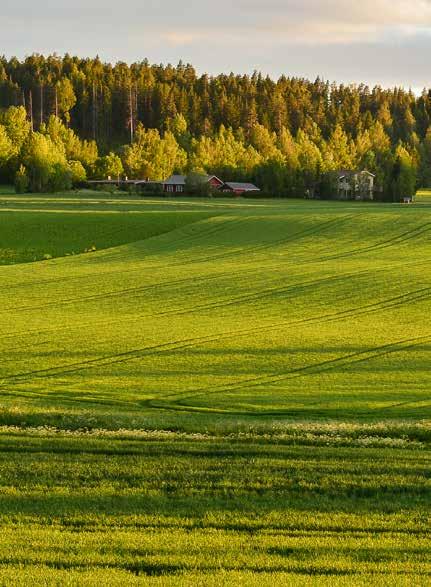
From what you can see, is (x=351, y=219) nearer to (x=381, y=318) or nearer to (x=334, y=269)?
(x=334, y=269)

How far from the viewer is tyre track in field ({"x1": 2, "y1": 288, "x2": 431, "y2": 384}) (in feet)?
113

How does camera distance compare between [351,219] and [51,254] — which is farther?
[351,219]

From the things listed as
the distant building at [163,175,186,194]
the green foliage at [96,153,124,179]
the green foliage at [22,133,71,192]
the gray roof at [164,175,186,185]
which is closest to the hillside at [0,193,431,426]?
the green foliage at [22,133,71,192]

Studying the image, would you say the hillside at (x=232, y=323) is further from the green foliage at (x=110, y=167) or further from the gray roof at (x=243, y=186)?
the green foliage at (x=110, y=167)

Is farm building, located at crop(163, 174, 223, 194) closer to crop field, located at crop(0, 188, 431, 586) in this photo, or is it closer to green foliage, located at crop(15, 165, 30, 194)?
green foliage, located at crop(15, 165, 30, 194)

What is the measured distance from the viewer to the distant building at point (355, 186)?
151m

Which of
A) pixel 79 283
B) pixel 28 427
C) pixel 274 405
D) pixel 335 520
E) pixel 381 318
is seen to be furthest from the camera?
pixel 79 283

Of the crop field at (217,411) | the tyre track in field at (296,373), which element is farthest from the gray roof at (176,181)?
the tyre track in field at (296,373)

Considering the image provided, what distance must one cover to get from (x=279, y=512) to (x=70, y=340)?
2725cm

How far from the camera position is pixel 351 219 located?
280ft

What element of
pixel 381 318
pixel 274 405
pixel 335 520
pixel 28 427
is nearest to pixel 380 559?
pixel 335 520

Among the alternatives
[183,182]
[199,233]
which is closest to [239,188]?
[183,182]

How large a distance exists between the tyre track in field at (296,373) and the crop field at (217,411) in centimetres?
15

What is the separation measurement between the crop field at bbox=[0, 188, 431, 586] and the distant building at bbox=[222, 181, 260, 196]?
7696 centimetres
